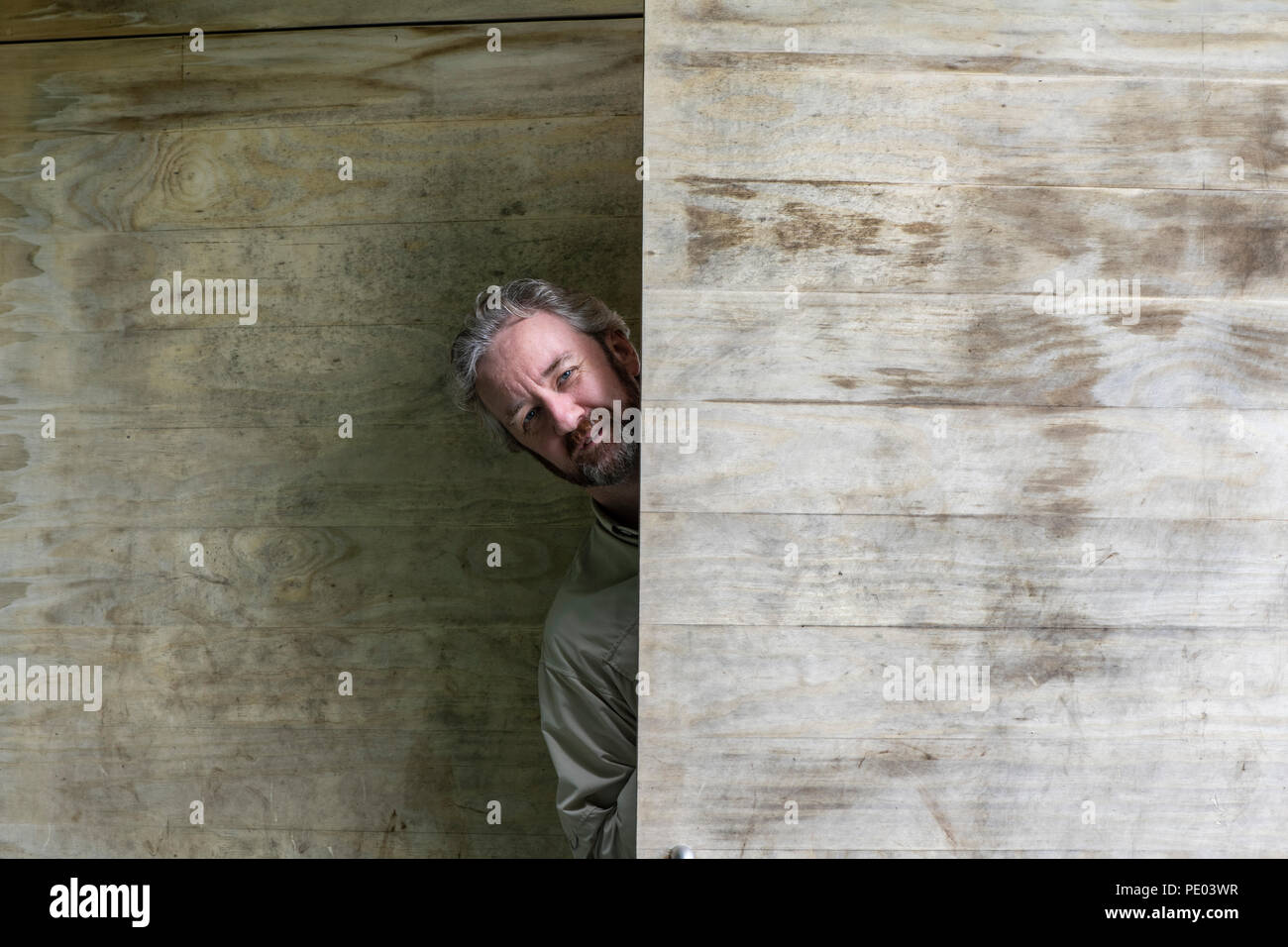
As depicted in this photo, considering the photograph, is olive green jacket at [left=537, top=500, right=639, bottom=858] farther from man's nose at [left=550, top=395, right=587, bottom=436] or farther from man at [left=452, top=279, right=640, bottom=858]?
man's nose at [left=550, top=395, right=587, bottom=436]

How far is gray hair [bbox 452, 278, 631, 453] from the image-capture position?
1.52 metres

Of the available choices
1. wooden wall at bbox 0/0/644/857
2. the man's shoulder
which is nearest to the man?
the man's shoulder

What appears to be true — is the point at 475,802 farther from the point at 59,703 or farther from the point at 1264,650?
the point at 1264,650

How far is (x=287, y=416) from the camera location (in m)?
1.75

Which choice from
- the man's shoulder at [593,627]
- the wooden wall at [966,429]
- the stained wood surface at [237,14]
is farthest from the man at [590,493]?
the stained wood surface at [237,14]

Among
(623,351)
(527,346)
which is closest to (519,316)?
(527,346)

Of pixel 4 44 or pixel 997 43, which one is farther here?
pixel 4 44

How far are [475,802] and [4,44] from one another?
1.65 m

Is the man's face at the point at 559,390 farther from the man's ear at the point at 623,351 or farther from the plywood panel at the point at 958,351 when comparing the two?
the plywood panel at the point at 958,351

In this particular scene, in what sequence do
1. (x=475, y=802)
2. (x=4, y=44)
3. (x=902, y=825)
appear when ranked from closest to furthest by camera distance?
1. (x=902, y=825)
2. (x=475, y=802)
3. (x=4, y=44)

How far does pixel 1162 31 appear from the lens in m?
1.18

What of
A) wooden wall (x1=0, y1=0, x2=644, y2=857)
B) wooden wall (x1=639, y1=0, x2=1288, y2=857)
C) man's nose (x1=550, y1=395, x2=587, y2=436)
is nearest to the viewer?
wooden wall (x1=639, y1=0, x2=1288, y2=857)

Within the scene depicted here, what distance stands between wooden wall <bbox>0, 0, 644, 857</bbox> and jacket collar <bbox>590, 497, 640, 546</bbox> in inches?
5.7

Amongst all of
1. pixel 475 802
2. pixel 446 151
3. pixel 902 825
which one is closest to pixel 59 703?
pixel 475 802
